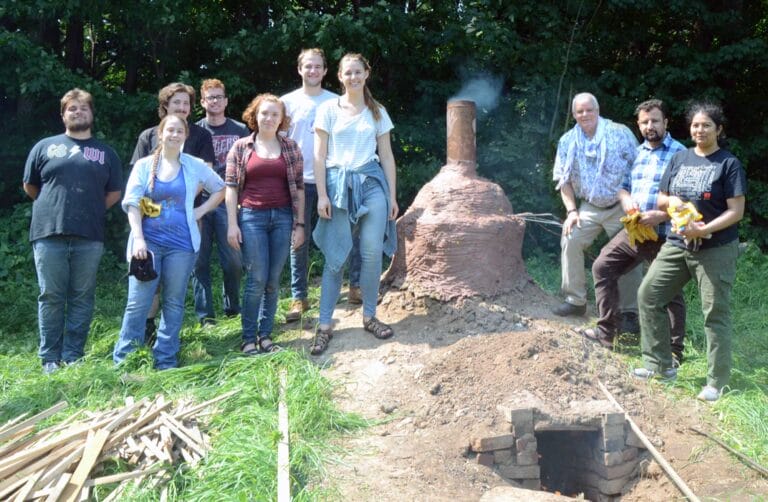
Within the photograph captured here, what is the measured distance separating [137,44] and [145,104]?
111 centimetres

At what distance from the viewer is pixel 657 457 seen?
171 inches

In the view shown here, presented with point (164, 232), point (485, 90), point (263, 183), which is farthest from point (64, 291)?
point (485, 90)

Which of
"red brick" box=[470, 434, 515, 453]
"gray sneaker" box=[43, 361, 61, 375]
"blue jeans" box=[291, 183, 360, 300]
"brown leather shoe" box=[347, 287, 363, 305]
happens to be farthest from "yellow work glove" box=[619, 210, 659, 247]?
"gray sneaker" box=[43, 361, 61, 375]

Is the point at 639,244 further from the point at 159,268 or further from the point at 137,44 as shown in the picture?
the point at 137,44

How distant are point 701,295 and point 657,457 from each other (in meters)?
1.11

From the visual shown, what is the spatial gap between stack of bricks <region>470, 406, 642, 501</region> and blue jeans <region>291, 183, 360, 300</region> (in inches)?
77.0

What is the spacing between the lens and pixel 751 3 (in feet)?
35.6

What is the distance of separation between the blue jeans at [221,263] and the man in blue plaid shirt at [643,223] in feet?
9.56

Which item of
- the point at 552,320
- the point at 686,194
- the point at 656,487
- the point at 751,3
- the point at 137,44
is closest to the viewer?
the point at 656,487

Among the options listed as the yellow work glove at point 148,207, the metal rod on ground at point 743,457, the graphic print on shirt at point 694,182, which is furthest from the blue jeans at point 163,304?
the metal rod on ground at point 743,457

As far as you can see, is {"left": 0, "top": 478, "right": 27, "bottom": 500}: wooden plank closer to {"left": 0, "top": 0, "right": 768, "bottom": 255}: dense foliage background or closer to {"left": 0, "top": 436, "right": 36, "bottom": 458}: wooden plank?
{"left": 0, "top": 436, "right": 36, "bottom": 458}: wooden plank

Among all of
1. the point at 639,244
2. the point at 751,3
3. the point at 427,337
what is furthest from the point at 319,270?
the point at 751,3

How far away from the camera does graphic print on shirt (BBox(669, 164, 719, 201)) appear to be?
15.3 feet

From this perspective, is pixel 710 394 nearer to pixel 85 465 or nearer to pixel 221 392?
pixel 221 392
